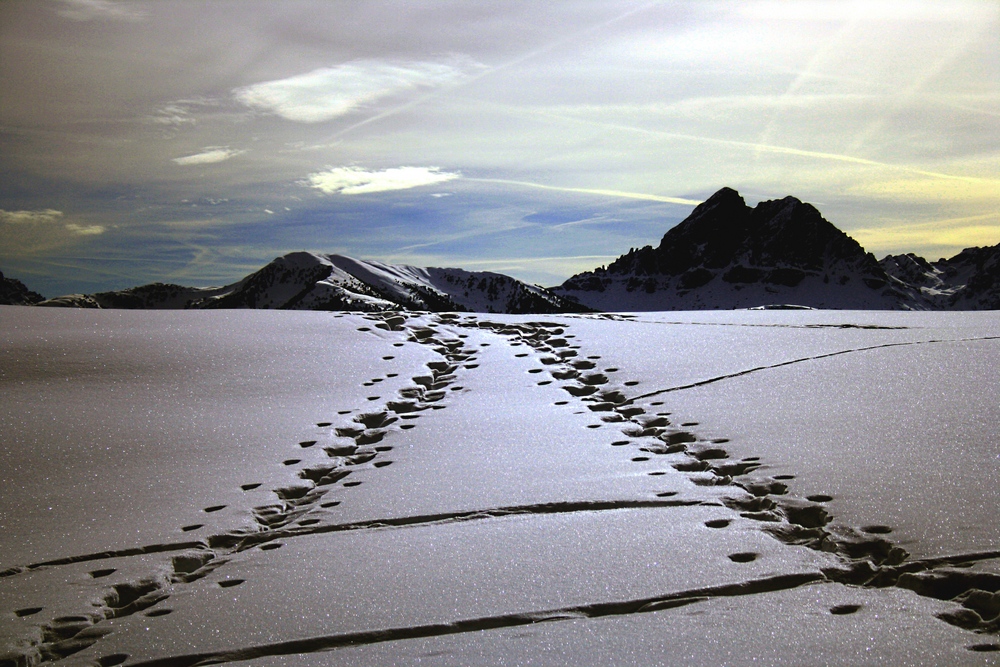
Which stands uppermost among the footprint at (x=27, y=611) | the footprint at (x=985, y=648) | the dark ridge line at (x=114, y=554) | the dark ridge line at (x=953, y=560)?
the dark ridge line at (x=953, y=560)

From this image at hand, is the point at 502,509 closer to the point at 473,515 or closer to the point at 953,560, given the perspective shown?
the point at 473,515

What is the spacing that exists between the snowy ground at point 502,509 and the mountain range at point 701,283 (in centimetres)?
12944

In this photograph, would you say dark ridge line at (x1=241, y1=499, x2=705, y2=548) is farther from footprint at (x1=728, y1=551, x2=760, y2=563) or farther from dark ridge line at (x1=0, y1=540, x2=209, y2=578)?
footprint at (x1=728, y1=551, x2=760, y2=563)

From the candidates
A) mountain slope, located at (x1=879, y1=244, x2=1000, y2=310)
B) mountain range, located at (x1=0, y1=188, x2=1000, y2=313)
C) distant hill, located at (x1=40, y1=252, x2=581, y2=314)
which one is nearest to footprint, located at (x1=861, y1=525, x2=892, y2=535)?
distant hill, located at (x1=40, y1=252, x2=581, y2=314)

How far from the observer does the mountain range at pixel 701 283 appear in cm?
14388

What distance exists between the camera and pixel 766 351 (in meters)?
6.48

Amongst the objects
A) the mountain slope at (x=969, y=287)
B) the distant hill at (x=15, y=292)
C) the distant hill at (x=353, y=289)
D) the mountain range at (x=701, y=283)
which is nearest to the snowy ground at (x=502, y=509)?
the distant hill at (x=353, y=289)

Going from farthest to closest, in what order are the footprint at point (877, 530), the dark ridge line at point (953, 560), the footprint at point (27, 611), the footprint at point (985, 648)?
the footprint at point (877, 530) < the footprint at point (27, 611) < the dark ridge line at point (953, 560) < the footprint at point (985, 648)

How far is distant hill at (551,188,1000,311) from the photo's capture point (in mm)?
179125

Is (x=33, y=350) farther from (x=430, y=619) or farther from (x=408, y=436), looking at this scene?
(x=430, y=619)

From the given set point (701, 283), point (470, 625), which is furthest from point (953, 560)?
point (701, 283)

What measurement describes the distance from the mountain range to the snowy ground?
425ft

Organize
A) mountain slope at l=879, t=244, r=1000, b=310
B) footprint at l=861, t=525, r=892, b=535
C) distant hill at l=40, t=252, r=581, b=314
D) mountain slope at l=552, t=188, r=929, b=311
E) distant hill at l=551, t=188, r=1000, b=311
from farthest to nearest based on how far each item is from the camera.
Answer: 1. mountain slope at l=879, t=244, r=1000, b=310
2. distant hill at l=551, t=188, r=1000, b=311
3. mountain slope at l=552, t=188, r=929, b=311
4. distant hill at l=40, t=252, r=581, b=314
5. footprint at l=861, t=525, r=892, b=535

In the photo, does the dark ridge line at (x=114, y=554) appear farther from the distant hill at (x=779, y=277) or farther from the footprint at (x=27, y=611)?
the distant hill at (x=779, y=277)
